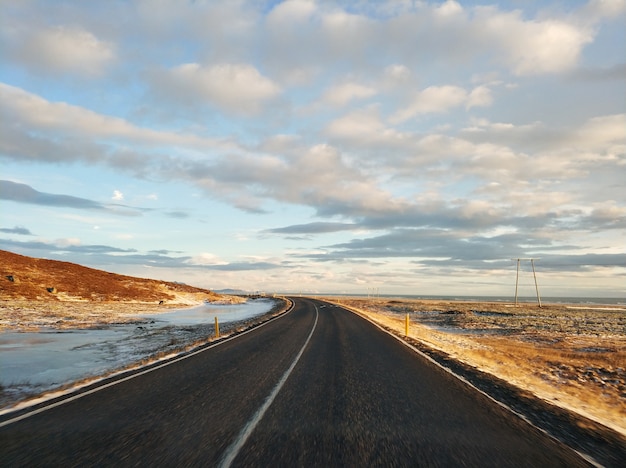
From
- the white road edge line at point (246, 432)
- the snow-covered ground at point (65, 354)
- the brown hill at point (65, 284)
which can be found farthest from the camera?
the brown hill at point (65, 284)

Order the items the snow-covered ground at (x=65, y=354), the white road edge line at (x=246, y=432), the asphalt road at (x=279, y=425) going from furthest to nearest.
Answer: the snow-covered ground at (x=65, y=354)
the asphalt road at (x=279, y=425)
the white road edge line at (x=246, y=432)

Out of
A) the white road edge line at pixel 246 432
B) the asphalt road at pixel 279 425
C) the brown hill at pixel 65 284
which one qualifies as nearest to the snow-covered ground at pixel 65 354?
the asphalt road at pixel 279 425

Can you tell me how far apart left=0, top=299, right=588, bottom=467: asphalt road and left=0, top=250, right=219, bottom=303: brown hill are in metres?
37.8

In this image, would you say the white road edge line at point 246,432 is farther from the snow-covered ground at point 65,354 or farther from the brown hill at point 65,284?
the brown hill at point 65,284

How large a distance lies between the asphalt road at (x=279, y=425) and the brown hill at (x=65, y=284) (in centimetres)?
3782

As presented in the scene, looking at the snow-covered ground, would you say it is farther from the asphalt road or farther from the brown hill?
the brown hill

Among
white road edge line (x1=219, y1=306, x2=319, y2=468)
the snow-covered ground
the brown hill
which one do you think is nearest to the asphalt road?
white road edge line (x1=219, y1=306, x2=319, y2=468)

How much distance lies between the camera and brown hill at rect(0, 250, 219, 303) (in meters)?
40.7

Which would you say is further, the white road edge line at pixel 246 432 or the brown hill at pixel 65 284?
the brown hill at pixel 65 284

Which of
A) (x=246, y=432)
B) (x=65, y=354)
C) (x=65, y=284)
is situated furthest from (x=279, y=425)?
(x=65, y=284)

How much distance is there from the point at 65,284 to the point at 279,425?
49.9 m

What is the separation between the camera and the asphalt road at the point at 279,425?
477cm

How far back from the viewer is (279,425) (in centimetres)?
597

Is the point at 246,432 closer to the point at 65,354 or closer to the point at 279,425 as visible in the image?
the point at 279,425
